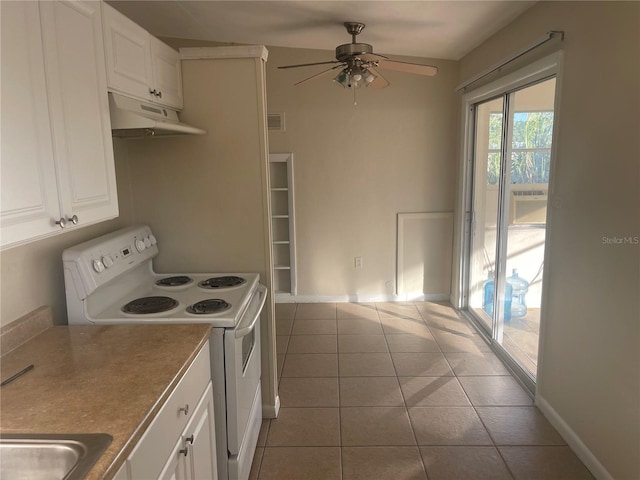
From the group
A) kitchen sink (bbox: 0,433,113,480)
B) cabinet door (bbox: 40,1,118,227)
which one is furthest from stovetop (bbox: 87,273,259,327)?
kitchen sink (bbox: 0,433,113,480)

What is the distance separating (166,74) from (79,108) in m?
0.80

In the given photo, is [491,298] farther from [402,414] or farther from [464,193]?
[402,414]

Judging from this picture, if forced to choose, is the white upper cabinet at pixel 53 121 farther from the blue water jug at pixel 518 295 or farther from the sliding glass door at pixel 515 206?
the blue water jug at pixel 518 295

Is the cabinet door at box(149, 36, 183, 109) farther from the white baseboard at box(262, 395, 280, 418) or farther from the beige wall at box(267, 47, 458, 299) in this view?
the beige wall at box(267, 47, 458, 299)

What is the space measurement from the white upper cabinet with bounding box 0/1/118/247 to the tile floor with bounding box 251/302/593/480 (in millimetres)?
1662

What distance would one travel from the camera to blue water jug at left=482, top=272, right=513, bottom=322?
371cm

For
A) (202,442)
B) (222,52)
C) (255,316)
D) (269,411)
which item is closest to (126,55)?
(222,52)

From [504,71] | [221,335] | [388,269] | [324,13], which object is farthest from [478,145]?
[221,335]

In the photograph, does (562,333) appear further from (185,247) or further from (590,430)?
(185,247)

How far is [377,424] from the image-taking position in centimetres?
275

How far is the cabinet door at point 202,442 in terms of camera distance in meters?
1.59

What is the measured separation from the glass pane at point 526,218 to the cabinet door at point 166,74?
7.36 ft

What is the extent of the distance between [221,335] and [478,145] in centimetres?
327

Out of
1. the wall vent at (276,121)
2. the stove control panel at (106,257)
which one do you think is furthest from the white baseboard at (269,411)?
the wall vent at (276,121)
